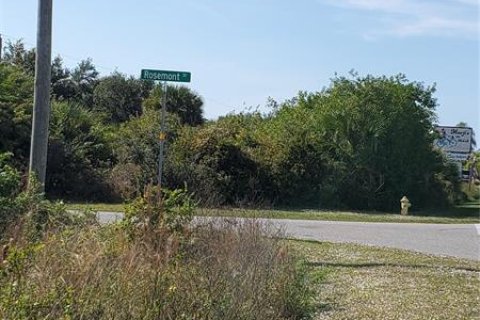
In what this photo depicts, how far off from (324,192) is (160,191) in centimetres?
2347

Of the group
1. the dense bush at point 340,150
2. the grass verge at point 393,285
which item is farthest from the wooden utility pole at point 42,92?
the dense bush at point 340,150

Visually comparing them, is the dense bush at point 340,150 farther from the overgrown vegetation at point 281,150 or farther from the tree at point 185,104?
the tree at point 185,104

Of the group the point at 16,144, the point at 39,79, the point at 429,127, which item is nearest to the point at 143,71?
the point at 39,79

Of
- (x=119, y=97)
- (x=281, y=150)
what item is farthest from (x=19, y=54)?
(x=281, y=150)

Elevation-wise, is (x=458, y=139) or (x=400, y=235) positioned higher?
(x=458, y=139)

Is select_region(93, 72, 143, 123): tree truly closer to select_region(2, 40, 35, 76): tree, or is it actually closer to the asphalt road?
select_region(2, 40, 35, 76): tree

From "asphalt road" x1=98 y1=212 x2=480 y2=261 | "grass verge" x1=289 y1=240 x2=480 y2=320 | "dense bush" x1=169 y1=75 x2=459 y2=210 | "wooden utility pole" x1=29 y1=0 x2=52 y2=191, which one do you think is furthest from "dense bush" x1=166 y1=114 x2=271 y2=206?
"wooden utility pole" x1=29 y1=0 x2=52 y2=191

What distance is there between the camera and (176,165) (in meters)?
27.8

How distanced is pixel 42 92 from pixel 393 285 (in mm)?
5628

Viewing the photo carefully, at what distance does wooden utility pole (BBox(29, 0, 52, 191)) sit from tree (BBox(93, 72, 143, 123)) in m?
47.6

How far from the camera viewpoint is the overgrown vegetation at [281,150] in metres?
27.1

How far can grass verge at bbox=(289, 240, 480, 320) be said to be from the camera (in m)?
8.11

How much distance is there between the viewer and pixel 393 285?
32.4 feet

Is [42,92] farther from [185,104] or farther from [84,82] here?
[84,82]
